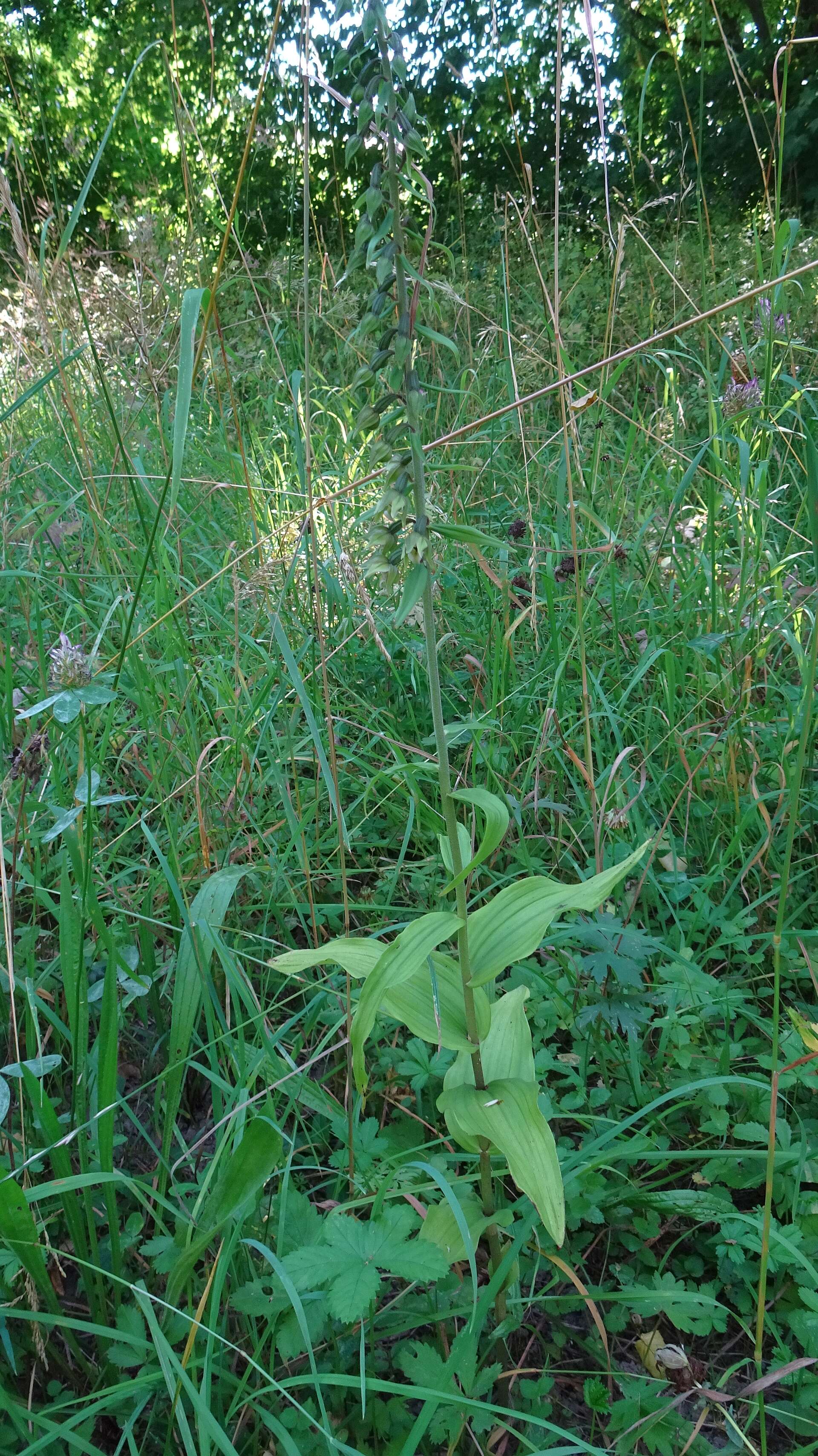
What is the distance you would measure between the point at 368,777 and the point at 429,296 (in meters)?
1.15

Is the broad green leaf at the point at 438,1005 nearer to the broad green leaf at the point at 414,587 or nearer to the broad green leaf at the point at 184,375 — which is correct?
the broad green leaf at the point at 414,587

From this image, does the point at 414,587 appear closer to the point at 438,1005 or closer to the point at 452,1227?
the point at 438,1005

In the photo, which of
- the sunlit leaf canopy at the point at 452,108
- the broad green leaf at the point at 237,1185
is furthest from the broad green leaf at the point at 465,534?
the sunlit leaf canopy at the point at 452,108

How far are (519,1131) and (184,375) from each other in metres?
1.10

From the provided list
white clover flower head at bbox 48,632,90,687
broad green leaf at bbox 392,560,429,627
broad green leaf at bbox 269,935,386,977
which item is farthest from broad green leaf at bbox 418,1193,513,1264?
white clover flower head at bbox 48,632,90,687

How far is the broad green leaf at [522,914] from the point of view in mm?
1165

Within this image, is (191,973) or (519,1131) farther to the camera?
(191,973)

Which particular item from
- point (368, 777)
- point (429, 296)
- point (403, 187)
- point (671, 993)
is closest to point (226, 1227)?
point (671, 993)

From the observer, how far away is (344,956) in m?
1.21

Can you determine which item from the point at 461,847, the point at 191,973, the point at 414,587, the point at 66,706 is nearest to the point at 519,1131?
the point at 461,847

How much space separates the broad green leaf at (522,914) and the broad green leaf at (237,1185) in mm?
374

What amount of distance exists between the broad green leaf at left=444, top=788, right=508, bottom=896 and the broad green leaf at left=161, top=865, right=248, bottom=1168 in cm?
40

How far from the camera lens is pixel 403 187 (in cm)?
108

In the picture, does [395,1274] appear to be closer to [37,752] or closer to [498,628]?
[37,752]
